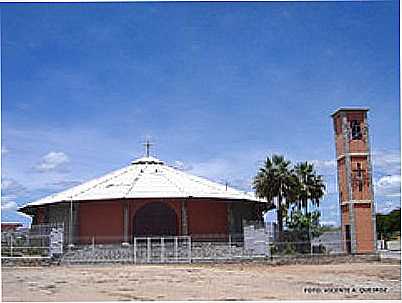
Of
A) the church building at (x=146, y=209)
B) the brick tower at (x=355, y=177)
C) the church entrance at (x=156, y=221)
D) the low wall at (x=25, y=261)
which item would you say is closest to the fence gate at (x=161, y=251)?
the church building at (x=146, y=209)

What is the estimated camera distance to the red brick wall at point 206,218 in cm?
3192

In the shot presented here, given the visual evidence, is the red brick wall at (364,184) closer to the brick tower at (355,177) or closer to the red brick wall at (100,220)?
the brick tower at (355,177)

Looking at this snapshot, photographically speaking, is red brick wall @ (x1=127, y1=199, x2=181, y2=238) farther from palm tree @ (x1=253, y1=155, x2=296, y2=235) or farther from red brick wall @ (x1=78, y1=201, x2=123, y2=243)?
palm tree @ (x1=253, y1=155, x2=296, y2=235)

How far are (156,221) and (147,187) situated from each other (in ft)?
8.67

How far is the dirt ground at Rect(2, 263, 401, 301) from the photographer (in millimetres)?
15758

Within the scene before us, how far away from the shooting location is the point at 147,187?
32625 millimetres

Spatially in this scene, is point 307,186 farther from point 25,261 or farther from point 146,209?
point 25,261

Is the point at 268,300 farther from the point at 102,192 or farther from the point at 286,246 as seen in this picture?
the point at 102,192

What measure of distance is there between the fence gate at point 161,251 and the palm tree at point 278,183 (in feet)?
24.1

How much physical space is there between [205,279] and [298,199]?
1616 cm

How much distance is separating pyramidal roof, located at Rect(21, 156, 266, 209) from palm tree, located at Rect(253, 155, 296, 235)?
0.81 meters

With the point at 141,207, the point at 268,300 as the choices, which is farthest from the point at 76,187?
the point at 268,300

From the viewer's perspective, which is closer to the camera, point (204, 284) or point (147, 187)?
point (204, 284)

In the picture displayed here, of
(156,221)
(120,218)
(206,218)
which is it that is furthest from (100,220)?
(206,218)
